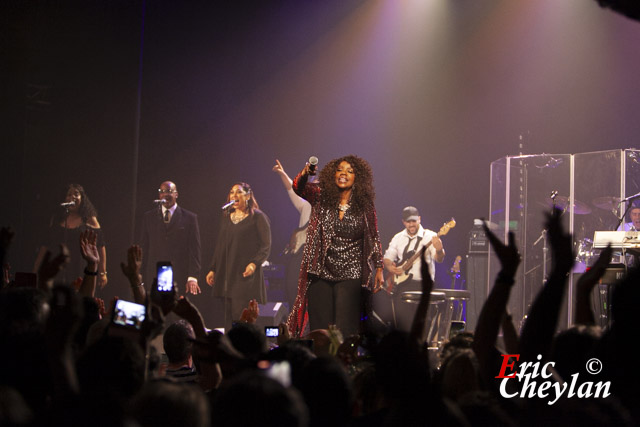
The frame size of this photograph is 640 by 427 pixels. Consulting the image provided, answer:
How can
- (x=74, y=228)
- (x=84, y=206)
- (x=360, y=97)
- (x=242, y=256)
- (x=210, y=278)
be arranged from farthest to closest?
1. (x=360, y=97)
2. (x=242, y=256)
3. (x=210, y=278)
4. (x=84, y=206)
5. (x=74, y=228)

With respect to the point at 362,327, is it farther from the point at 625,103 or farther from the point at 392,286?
the point at 625,103

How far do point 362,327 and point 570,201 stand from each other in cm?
458

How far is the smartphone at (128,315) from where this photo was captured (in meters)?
2.83

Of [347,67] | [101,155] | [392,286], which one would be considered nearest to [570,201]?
[392,286]

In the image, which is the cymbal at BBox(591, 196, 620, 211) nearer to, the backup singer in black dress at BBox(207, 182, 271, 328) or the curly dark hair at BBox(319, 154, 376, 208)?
the curly dark hair at BBox(319, 154, 376, 208)

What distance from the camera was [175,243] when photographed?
383 inches

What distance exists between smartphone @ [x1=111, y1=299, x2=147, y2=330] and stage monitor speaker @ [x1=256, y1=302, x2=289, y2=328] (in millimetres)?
7095

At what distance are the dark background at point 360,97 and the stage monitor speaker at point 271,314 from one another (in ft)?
4.47

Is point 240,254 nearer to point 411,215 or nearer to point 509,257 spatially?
point 411,215

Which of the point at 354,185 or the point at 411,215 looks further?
the point at 411,215

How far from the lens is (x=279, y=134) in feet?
38.0

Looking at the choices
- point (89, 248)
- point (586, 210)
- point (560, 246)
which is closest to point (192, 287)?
point (586, 210)

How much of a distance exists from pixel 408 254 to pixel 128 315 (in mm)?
8101

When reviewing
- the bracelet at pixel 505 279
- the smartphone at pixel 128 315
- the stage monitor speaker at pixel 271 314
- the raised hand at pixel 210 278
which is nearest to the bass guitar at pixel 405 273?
the stage monitor speaker at pixel 271 314
